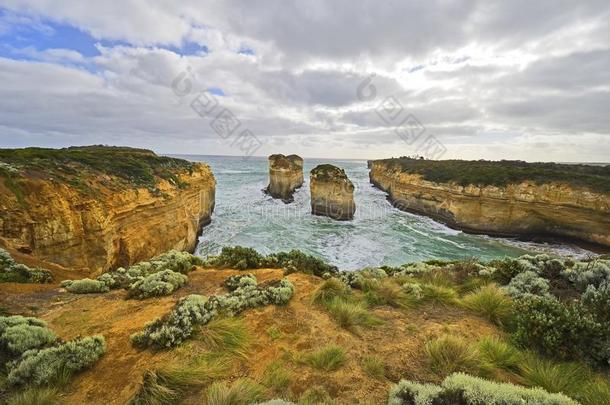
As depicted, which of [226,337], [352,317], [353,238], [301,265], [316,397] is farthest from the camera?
[353,238]

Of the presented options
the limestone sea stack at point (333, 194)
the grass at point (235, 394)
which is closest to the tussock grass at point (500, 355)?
the grass at point (235, 394)

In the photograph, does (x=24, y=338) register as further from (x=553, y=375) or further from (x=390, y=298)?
(x=553, y=375)

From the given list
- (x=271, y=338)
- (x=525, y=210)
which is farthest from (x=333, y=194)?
(x=271, y=338)

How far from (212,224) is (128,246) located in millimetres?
12723

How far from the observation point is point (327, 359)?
3549 millimetres

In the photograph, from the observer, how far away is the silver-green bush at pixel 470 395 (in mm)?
2424

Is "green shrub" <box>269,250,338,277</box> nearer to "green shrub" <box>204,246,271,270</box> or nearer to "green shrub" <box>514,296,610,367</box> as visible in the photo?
"green shrub" <box>204,246,271,270</box>

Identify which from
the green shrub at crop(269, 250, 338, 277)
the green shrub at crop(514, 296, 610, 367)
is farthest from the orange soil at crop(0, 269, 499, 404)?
the green shrub at crop(269, 250, 338, 277)

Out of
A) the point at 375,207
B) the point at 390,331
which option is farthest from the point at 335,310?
the point at 375,207

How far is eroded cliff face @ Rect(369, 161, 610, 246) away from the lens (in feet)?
70.2

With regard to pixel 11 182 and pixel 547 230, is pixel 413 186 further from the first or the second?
pixel 11 182

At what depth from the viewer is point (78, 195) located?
10672 millimetres

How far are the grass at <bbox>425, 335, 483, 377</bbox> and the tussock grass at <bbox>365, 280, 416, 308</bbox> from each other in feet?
5.60

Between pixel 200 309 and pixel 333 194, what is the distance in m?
25.2
